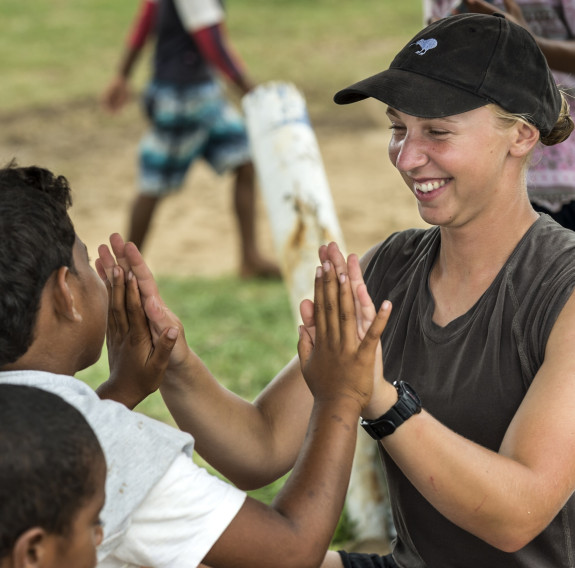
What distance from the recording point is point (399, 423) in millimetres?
2055

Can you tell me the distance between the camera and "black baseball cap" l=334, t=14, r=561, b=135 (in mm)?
2244

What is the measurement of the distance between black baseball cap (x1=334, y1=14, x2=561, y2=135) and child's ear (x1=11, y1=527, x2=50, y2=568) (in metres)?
1.14

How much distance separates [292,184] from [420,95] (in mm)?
1933

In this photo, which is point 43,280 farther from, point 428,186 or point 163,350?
point 428,186

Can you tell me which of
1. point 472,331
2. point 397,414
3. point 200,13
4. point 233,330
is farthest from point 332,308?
point 200,13

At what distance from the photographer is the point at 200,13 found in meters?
6.64

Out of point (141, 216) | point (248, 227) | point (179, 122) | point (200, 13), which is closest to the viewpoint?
point (200, 13)

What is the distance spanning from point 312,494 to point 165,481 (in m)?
0.28

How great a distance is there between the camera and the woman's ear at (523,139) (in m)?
2.32

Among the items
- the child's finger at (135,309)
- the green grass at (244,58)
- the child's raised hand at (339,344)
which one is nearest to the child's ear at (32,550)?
the child's raised hand at (339,344)

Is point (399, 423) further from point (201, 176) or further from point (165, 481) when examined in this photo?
point (201, 176)

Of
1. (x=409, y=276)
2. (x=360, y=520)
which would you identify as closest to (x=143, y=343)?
(x=409, y=276)

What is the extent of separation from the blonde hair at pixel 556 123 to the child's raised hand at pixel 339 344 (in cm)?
48

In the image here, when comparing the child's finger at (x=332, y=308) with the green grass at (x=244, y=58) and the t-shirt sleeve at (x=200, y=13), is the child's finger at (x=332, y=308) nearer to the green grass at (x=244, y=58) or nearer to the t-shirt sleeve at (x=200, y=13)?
the green grass at (x=244, y=58)
